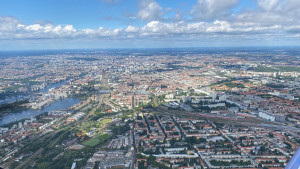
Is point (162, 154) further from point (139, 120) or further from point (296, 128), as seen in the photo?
point (296, 128)

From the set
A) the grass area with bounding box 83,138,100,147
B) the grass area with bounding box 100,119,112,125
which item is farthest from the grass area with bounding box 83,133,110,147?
the grass area with bounding box 100,119,112,125

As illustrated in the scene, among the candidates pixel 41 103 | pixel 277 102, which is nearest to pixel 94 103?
pixel 41 103

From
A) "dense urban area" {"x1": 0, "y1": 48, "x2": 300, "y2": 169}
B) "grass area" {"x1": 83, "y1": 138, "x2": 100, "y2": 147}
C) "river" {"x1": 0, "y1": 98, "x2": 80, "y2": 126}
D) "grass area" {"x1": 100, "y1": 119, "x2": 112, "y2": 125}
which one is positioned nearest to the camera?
"dense urban area" {"x1": 0, "y1": 48, "x2": 300, "y2": 169}

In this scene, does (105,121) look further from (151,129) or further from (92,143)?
(151,129)

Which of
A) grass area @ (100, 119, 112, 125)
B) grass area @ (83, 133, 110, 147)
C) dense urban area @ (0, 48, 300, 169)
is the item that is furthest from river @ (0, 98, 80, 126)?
grass area @ (83, 133, 110, 147)

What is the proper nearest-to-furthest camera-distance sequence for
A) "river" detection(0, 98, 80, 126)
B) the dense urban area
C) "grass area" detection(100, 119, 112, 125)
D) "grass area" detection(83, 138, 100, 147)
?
the dense urban area
"grass area" detection(83, 138, 100, 147)
"grass area" detection(100, 119, 112, 125)
"river" detection(0, 98, 80, 126)

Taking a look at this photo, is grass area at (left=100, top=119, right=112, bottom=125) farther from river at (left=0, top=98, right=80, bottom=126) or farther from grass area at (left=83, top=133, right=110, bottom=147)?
river at (left=0, top=98, right=80, bottom=126)

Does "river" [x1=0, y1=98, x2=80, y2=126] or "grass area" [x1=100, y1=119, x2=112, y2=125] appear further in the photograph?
"river" [x1=0, y1=98, x2=80, y2=126]

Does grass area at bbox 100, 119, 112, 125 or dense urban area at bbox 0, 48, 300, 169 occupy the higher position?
dense urban area at bbox 0, 48, 300, 169

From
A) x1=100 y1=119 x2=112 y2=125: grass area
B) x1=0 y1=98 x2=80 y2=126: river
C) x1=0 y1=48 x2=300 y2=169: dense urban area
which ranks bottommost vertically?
x1=0 y1=98 x2=80 y2=126: river
